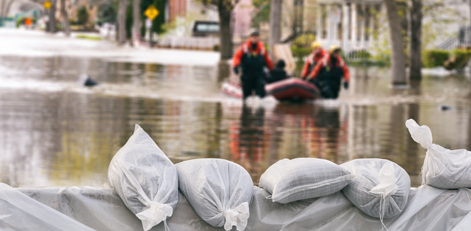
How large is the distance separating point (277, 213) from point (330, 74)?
12.7m

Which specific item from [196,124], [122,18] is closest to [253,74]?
[196,124]

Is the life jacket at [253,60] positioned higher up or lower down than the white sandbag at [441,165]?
higher up

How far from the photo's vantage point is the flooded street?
26.2 feet

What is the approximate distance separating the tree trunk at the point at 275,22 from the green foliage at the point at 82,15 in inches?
2544

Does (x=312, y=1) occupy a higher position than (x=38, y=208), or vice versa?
(x=312, y=1)

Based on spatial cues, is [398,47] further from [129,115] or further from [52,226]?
[52,226]

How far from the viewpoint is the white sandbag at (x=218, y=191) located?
377 cm

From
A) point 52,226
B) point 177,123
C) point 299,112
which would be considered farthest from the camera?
point 299,112

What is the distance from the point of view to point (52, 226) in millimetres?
3691

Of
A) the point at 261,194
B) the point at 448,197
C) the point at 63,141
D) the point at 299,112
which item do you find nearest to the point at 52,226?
the point at 261,194

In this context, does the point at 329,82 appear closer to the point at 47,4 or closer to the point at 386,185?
the point at 386,185

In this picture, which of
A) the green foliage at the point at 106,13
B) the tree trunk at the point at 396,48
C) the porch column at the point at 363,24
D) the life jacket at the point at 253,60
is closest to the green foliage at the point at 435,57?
the porch column at the point at 363,24

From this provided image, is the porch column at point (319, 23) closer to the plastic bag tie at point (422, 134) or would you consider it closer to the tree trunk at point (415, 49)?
the tree trunk at point (415, 49)

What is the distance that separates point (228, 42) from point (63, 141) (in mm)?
30401
